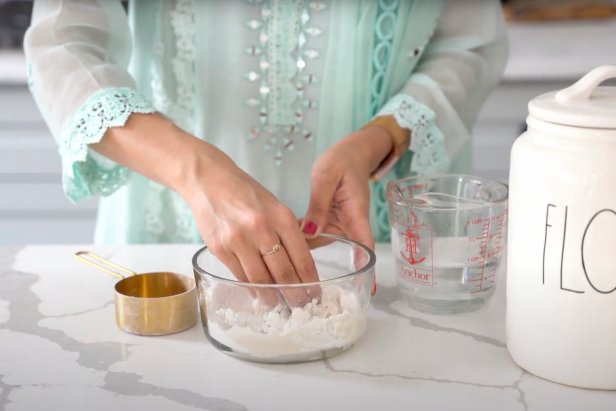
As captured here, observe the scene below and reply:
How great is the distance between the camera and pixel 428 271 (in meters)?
0.98

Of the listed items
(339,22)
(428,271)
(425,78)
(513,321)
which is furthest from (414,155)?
(513,321)

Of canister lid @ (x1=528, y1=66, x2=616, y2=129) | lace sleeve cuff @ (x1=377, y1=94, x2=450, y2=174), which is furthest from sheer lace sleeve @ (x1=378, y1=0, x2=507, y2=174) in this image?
canister lid @ (x1=528, y1=66, x2=616, y2=129)

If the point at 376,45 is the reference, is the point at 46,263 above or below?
below

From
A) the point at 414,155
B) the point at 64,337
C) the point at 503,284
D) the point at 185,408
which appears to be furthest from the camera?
the point at 414,155

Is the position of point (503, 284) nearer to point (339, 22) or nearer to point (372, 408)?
point (372, 408)

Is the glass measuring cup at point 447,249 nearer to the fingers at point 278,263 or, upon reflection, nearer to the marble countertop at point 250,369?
the marble countertop at point 250,369

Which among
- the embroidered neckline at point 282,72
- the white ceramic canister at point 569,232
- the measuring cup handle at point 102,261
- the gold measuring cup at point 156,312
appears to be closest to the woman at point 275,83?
the embroidered neckline at point 282,72

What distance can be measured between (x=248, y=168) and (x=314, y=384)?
61 centimetres

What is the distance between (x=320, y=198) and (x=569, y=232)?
385 mm

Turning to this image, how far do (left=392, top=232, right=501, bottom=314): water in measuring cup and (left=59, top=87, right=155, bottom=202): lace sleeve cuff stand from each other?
367 mm

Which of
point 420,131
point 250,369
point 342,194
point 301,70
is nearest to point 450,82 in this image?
point 420,131

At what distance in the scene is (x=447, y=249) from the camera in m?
0.98

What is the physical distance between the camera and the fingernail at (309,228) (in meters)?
1.04

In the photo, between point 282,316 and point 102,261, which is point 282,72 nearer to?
point 102,261
